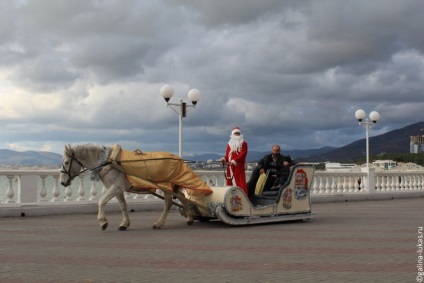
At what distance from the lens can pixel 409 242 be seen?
996cm

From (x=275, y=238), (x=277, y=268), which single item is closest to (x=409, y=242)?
(x=275, y=238)

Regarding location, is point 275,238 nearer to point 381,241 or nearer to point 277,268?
point 381,241

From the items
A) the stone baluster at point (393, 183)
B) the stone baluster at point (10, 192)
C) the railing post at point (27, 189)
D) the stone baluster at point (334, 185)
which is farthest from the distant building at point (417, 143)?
the stone baluster at point (10, 192)

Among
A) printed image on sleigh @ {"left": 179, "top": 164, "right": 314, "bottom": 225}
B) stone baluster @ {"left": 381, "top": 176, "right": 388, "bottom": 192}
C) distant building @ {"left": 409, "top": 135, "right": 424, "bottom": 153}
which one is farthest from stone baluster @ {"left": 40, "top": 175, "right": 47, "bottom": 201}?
distant building @ {"left": 409, "top": 135, "right": 424, "bottom": 153}

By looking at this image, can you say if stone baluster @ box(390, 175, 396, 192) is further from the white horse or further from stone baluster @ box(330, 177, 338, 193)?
the white horse

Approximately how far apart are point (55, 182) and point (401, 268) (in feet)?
35.2

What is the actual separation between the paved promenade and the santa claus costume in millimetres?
1103

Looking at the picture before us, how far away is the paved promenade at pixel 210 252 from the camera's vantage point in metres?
6.97

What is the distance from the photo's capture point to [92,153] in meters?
12.0

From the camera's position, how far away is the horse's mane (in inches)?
469

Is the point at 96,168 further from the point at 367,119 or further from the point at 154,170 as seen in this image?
the point at 367,119

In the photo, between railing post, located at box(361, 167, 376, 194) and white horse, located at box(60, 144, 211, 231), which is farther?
railing post, located at box(361, 167, 376, 194)

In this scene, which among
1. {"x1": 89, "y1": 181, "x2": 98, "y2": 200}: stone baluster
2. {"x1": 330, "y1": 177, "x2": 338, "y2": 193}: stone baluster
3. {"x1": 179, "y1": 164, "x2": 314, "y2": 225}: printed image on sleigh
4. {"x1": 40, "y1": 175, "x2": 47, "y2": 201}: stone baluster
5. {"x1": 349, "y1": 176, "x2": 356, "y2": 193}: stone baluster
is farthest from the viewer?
{"x1": 349, "y1": 176, "x2": 356, "y2": 193}: stone baluster

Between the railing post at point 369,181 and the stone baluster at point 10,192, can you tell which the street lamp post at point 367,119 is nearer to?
the railing post at point 369,181
